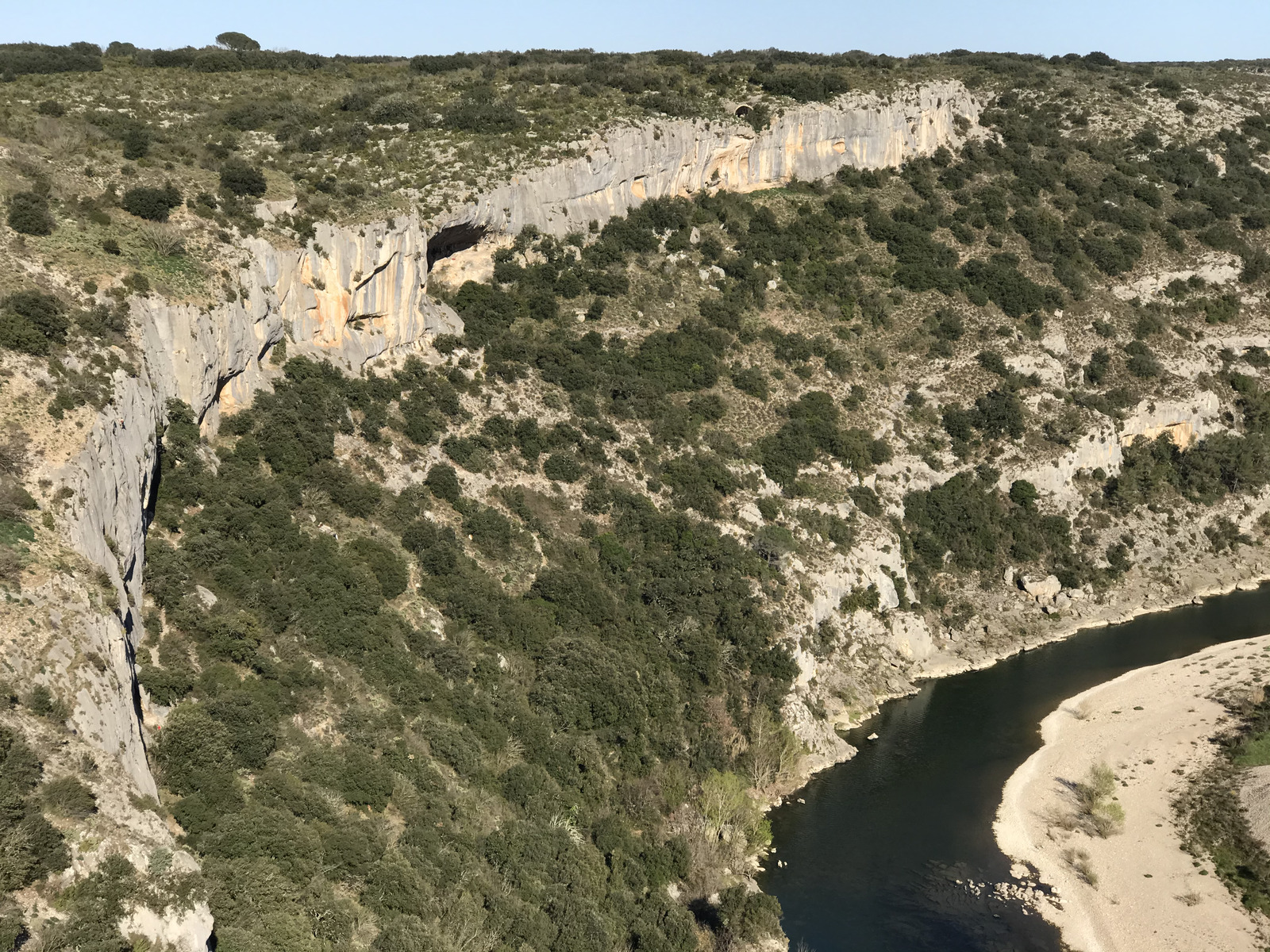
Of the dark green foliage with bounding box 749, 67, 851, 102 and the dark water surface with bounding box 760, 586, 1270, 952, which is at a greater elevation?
the dark green foliage with bounding box 749, 67, 851, 102

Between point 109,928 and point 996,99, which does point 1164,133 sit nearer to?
point 996,99

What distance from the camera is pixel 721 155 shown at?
84.8 metres

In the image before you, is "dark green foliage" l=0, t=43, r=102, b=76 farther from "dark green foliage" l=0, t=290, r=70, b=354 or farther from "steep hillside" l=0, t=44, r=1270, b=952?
"dark green foliage" l=0, t=290, r=70, b=354

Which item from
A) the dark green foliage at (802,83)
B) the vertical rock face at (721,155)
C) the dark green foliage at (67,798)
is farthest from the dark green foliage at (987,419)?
the dark green foliage at (67,798)

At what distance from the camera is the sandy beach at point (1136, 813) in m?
45.2

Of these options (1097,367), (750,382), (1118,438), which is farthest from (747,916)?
(1097,367)

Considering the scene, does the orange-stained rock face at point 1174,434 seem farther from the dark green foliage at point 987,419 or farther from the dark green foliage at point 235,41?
the dark green foliage at point 235,41

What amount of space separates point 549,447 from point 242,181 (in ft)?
71.2

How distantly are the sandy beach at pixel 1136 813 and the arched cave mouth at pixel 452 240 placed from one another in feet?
147

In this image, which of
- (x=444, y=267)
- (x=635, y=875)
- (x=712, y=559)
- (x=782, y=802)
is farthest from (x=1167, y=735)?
(x=444, y=267)

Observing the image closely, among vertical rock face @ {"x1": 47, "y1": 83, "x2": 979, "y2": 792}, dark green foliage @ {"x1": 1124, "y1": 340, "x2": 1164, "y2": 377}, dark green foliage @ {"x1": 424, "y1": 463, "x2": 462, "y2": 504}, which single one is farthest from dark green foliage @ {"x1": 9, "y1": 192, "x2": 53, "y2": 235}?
dark green foliage @ {"x1": 1124, "y1": 340, "x2": 1164, "y2": 377}

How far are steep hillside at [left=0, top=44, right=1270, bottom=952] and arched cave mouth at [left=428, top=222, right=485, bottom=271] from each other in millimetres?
304

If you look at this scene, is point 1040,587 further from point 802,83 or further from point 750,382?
point 802,83

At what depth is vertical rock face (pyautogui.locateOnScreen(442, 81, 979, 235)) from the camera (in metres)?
73.4
